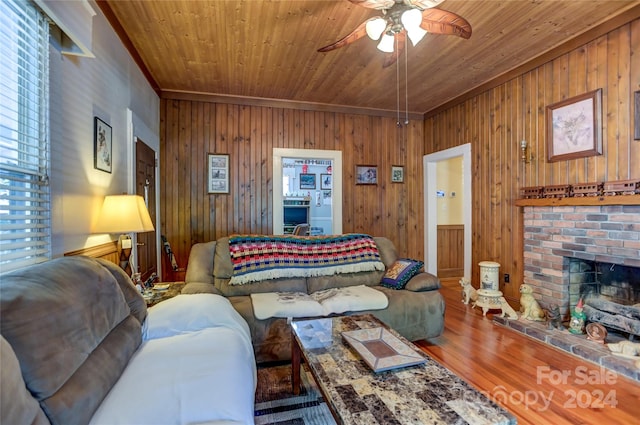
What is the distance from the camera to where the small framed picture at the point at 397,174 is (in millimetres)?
5012

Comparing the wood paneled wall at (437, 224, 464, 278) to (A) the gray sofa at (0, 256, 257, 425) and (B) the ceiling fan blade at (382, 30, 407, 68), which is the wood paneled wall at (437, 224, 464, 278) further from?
(A) the gray sofa at (0, 256, 257, 425)

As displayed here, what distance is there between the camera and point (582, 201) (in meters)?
2.77

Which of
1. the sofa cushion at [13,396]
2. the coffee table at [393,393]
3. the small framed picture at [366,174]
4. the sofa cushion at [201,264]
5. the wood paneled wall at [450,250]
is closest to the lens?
the sofa cushion at [13,396]

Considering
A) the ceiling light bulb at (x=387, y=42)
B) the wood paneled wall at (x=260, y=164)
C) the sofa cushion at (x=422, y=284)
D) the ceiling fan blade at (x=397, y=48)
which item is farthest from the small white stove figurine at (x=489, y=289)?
the ceiling light bulb at (x=387, y=42)

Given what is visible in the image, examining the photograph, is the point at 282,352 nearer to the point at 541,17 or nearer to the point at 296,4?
the point at 296,4

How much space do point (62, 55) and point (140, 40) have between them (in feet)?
4.48

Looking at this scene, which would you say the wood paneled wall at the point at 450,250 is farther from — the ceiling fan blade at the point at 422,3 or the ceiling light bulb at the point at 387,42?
the ceiling fan blade at the point at 422,3

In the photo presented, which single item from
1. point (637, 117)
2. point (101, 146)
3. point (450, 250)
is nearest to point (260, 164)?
point (101, 146)

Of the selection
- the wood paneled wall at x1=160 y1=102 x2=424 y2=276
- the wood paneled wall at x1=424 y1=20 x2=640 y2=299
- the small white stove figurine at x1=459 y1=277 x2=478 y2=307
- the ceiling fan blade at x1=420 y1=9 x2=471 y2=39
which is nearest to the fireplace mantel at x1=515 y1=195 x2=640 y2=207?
the wood paneled wall at x1=424 y1=20 x2=640 y2=299

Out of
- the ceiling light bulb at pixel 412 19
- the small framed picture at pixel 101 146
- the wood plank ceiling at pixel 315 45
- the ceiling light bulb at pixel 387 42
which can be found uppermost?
the wood plank ceiling at pixel 315 45

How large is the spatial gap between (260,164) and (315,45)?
6.41 ft

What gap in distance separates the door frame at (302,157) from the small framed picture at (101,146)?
238 centimetres

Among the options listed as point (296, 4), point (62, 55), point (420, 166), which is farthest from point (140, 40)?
point (420, 166)

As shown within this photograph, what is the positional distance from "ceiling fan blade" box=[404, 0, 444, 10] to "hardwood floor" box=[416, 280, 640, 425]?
2385mm
